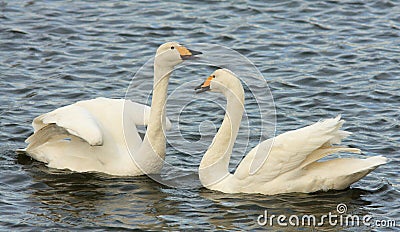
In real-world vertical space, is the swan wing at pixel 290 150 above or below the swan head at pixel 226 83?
below

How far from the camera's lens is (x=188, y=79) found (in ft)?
46.5

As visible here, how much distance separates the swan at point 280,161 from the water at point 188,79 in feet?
0.54

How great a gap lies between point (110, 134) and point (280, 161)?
224 centimetres

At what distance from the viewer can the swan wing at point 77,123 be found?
1031 cm

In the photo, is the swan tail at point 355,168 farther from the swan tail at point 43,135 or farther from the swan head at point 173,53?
the swan tail at point 43,135

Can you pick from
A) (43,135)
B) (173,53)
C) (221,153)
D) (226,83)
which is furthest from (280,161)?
(43,135)

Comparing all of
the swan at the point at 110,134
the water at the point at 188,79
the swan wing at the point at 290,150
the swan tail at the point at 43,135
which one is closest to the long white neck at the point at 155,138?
the swan at the point at 110,134

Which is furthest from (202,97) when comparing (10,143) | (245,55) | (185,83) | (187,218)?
(187,218)

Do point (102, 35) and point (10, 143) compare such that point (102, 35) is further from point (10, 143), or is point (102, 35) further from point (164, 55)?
point (164, 55)

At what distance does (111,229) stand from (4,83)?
5.04 meters

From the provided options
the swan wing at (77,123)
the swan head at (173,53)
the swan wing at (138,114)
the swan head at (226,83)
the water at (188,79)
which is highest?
the swan head at (173,53)

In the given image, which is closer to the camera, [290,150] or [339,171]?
[290,150]

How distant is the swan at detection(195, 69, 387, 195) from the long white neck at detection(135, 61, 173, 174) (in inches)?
22.1

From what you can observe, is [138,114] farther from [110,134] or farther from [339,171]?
[339,171]
